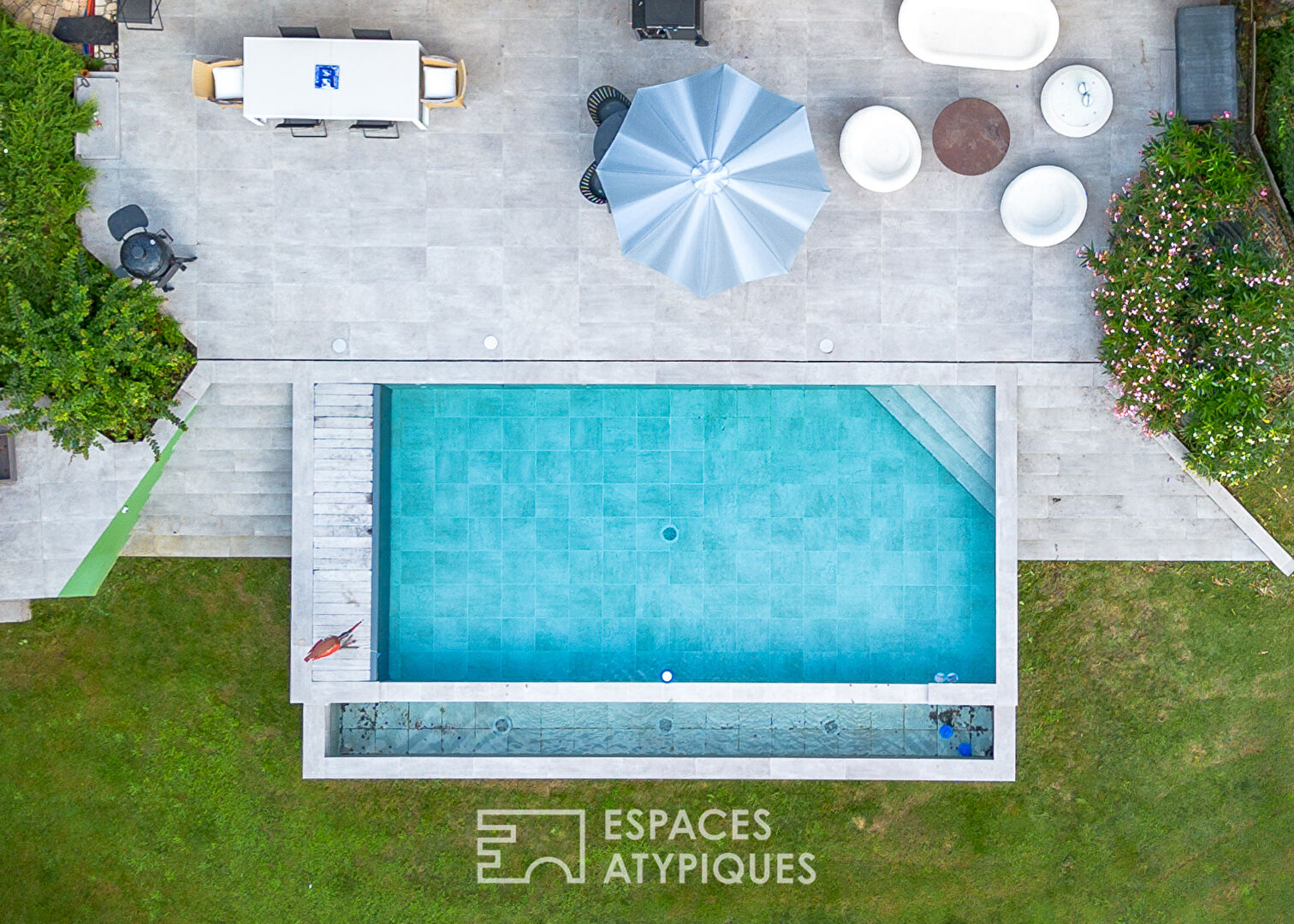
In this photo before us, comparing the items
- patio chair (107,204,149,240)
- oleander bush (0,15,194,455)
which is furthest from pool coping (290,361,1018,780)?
patio chair (107,204,149,240)

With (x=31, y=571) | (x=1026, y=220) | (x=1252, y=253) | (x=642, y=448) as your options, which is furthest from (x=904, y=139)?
(x=31, y=571)

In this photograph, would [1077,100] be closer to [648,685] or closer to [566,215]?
[566,215]

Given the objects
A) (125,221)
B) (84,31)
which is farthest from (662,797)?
(84,31)

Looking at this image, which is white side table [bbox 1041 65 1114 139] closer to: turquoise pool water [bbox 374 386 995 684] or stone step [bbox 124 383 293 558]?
turquoise pool water [bbox 374 386 995 684]

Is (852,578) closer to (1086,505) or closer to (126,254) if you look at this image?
(1086,505)

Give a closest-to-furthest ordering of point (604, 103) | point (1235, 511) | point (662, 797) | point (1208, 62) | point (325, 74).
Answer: point (325, 74)
point (604, 103)
point (1208, 62)
point (1235, 511)
point (662, 797)
